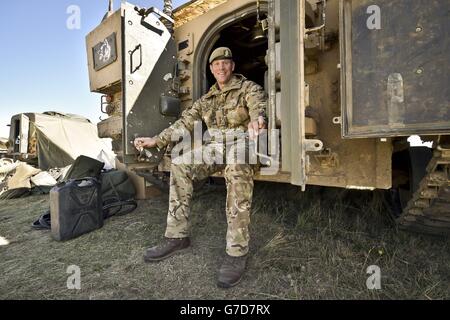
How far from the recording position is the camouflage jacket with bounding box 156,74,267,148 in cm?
205

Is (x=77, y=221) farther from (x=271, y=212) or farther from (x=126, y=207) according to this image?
(x=271, y=212)

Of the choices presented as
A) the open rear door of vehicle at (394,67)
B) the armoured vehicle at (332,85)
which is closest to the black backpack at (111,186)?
the armoured vehicle at (332,85)

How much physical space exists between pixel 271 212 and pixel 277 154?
4.10 ft

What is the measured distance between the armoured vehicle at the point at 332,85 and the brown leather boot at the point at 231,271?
0.61 metres

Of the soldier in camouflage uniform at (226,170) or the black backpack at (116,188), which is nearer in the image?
the soldier in camouflage uniform at (226,170)

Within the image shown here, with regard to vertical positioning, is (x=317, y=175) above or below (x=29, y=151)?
below

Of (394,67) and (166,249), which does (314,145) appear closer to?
(394,67)

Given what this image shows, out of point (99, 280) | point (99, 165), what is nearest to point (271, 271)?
point (99, 280)

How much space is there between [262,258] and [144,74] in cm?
185

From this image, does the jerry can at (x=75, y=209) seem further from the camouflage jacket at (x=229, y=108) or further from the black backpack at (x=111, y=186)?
the camouflage jacket at (x=229, y=108)

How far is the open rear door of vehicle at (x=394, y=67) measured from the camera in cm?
126

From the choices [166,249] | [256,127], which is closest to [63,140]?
[166,249]

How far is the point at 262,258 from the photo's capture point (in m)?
1.85

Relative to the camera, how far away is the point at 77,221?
247cm
